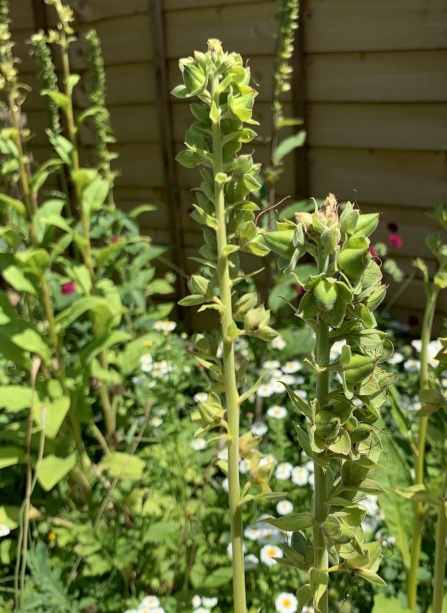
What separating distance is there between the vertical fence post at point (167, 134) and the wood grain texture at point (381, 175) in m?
0.84

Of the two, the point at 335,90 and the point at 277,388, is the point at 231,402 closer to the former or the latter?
the point at 277,388

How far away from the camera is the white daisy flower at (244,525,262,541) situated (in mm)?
1371

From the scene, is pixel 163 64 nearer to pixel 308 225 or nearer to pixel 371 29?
pixel 371 29

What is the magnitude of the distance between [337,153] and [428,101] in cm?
42

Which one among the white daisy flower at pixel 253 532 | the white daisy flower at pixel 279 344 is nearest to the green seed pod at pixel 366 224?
the white daisy flower at pixel 253 532

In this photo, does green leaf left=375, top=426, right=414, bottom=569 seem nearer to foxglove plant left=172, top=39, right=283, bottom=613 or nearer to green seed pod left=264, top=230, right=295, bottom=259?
foxglove plant left=172, top=39, right=283, bottom=613

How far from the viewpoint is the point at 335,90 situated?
2.32 m

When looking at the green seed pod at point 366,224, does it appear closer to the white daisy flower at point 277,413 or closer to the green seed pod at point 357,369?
the green seed pod at point 357,369

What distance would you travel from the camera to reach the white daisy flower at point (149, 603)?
4.08 feet

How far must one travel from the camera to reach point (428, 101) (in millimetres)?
2107

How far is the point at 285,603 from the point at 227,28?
2.31m

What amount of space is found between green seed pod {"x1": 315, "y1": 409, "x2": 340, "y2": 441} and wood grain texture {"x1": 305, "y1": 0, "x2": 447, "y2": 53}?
188cm

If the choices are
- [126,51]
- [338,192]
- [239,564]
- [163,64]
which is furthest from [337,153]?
[239,564]

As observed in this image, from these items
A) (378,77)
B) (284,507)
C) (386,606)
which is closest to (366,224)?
(386,606)
